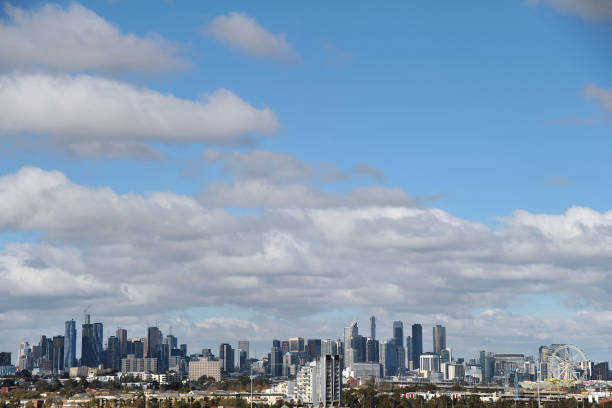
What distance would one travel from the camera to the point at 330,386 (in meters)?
161
